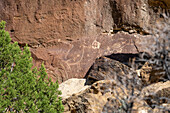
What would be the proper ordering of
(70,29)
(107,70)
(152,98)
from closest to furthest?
(152,98) → (107,70) → (70,29)

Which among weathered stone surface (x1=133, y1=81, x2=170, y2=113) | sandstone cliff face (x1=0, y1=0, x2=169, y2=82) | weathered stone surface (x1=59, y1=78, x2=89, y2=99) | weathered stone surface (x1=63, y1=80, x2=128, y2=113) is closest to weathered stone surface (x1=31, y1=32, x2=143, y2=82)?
sandstone cliff face (x1=0, y1=0, x2=169, y2=82)

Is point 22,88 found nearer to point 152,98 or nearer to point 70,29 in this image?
point 152,98

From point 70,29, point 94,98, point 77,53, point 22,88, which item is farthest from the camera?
point 70,29

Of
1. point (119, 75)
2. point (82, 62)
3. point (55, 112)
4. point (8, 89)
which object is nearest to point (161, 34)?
point (119, 75)

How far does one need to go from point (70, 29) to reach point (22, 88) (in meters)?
3.02

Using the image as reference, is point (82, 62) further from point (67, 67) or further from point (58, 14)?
point (58, 14)

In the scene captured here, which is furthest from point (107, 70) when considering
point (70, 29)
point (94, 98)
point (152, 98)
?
point (70, 29)

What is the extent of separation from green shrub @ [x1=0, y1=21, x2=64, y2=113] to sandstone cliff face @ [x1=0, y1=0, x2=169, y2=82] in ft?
6.03

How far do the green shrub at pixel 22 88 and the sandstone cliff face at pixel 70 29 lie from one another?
1.84 meters

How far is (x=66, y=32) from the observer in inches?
359

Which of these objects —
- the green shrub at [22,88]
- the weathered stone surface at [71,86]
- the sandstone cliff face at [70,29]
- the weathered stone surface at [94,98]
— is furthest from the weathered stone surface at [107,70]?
the sandstone cliff face at [70,29]

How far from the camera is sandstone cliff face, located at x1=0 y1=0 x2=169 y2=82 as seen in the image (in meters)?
8.89

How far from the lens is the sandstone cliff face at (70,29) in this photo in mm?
8891

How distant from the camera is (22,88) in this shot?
659cm
